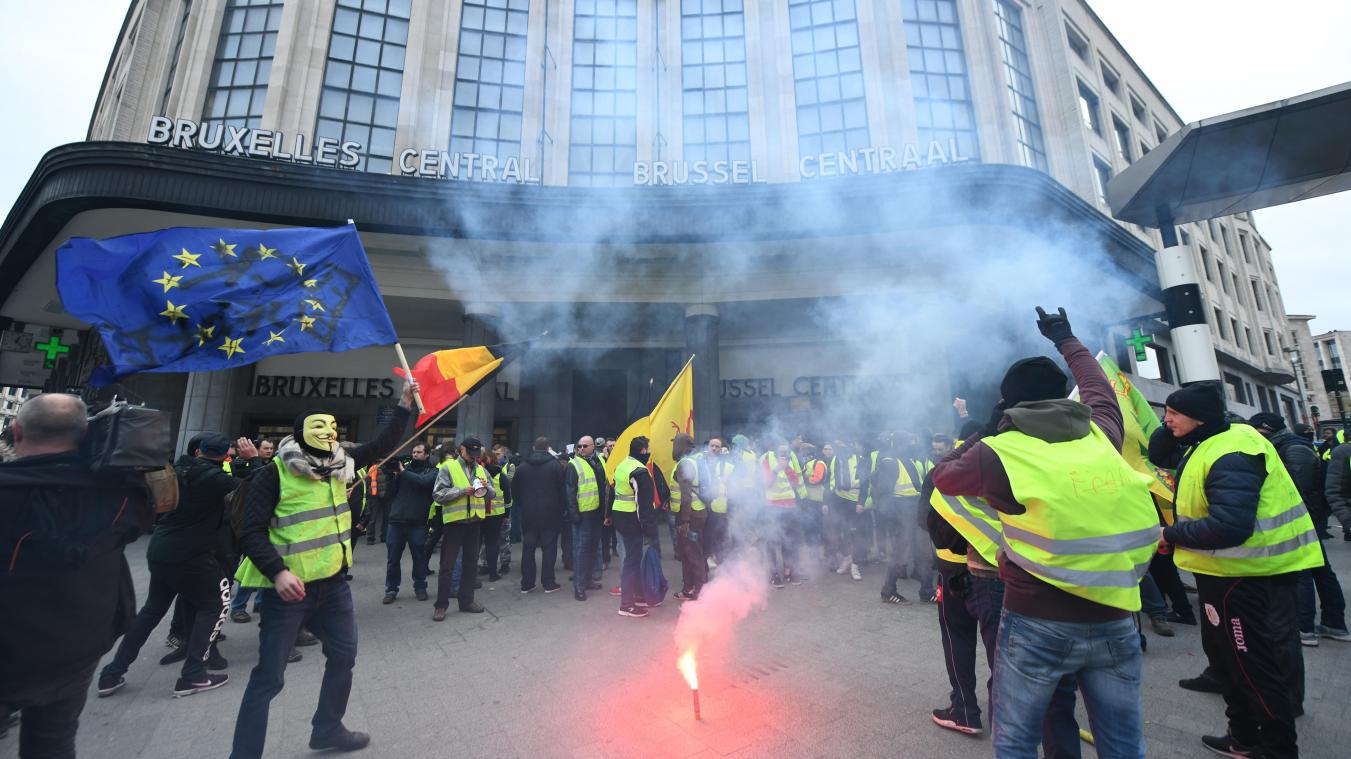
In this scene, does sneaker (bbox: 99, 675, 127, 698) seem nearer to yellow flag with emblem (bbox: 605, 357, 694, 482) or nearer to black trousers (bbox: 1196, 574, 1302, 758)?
yellow flag with emblem (bbox: 605, 357, 694, 482)

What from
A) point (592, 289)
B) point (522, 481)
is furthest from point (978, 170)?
point (522, 481)

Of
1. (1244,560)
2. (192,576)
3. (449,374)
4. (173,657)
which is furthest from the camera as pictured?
(449,374)

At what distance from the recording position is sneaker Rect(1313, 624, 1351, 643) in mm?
4086

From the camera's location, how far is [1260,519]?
2592 mm

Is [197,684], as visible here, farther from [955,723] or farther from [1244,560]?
[1244,560]

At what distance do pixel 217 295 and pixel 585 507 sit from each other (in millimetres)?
3740

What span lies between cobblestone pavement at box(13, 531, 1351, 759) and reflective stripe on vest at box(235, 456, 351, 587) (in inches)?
38.6

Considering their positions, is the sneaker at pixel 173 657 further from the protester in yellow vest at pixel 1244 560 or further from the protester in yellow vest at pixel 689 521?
the protester in yellow vest at pixel 1244 560

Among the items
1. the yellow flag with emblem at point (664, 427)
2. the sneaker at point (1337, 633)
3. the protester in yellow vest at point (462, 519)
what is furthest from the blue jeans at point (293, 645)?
the sneaker at point (1337, 633)

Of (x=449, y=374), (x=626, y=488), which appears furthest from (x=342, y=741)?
(x=626, y=488)

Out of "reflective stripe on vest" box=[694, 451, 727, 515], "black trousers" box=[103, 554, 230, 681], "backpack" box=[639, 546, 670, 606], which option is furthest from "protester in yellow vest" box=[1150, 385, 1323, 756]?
"black trousers" box=[103, 554, 230, 681]

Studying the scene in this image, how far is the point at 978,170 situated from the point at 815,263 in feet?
10.6

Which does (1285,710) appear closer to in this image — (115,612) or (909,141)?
(115,612)

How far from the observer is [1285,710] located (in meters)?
2.39
